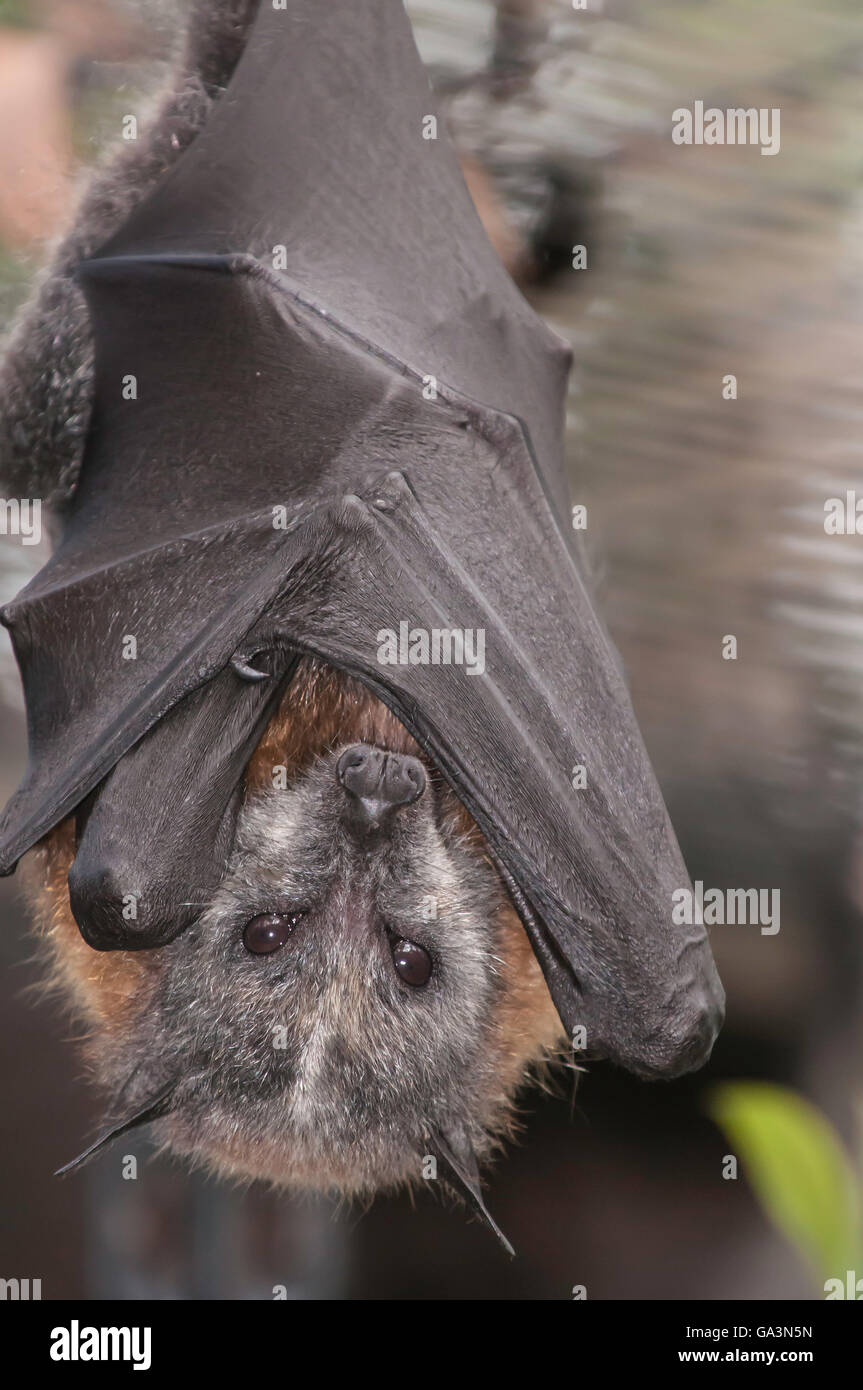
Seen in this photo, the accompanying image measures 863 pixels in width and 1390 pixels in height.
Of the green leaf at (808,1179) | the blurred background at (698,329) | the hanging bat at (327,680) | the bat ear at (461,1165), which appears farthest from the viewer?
the blurred background at (698,329)

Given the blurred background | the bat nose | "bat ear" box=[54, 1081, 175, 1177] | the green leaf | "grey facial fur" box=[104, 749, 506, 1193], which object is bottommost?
the green leaf

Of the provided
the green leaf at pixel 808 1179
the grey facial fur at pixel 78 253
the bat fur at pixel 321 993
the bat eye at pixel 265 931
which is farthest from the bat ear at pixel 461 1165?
the grey facial fur at pixel 78 253

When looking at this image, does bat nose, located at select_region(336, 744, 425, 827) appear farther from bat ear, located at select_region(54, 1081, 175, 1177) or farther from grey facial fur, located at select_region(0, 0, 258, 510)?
grey facial fur, located at select_region(0, 0, 258, 510)

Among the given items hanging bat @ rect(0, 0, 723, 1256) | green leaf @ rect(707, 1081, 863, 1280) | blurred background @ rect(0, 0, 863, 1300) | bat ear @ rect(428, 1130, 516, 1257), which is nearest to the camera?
hanging bat @ rect(0, 0, 723, 1256)

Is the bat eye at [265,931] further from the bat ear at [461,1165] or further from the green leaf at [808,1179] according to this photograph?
the green leaf at [808,1179]

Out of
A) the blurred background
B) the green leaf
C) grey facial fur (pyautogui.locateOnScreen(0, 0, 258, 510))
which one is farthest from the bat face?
grey facial fur (pyautogui.locateOnScreen(0, 0, 258, 510))

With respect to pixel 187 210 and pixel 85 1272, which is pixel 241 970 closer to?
pixel 187 210

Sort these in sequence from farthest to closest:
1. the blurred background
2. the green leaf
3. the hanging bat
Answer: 1. the blurred background
2. the green leaf
3. the hanging bat

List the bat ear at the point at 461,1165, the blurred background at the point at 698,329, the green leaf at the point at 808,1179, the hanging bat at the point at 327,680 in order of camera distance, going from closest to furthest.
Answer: the hanging bat at the point at 327,680 < the bat ear at the point at 461,1165 < the green leaf at the point at 808,1179 < the blurred background at the point at 698,329
